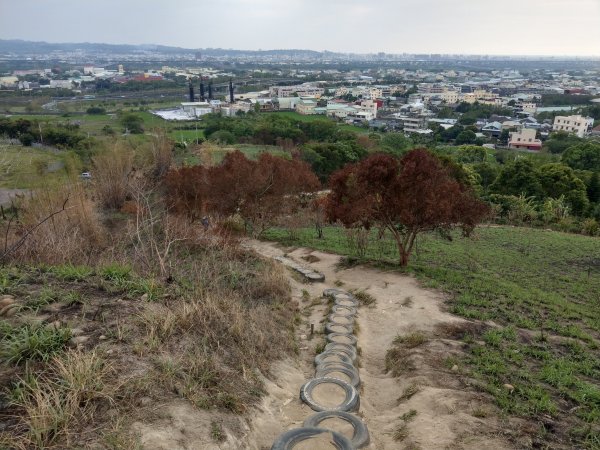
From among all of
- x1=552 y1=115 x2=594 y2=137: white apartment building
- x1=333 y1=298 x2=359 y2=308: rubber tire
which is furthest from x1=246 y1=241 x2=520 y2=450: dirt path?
x1=552 y1=115 x2=594 y2=137: white apartment building

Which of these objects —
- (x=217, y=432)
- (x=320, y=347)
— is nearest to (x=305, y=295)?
(x=320, y=347)

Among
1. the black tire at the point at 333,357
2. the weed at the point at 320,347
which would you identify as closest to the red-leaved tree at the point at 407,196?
the weed at the point at 320,347

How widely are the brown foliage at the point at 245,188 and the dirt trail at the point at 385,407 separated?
679 centimetres

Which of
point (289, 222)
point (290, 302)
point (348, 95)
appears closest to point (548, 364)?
point (290, 302)

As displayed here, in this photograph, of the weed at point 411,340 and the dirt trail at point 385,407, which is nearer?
the dirt trail at point 385,407

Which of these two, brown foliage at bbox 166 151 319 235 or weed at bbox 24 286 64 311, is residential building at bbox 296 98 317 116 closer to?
brown foliage at bbox 166 151 319 235

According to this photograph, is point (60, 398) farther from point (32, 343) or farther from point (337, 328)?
point (337, 328)

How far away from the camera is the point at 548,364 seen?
6504 millimetres

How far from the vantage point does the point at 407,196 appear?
35.1 ft

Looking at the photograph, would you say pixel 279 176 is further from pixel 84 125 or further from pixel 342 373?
pixel 84 125

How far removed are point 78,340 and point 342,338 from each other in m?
4.15

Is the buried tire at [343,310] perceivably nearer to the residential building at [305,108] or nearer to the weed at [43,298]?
the weed at [43,298]

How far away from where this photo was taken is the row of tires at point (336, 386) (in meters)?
4.53

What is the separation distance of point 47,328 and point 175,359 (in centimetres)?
144
